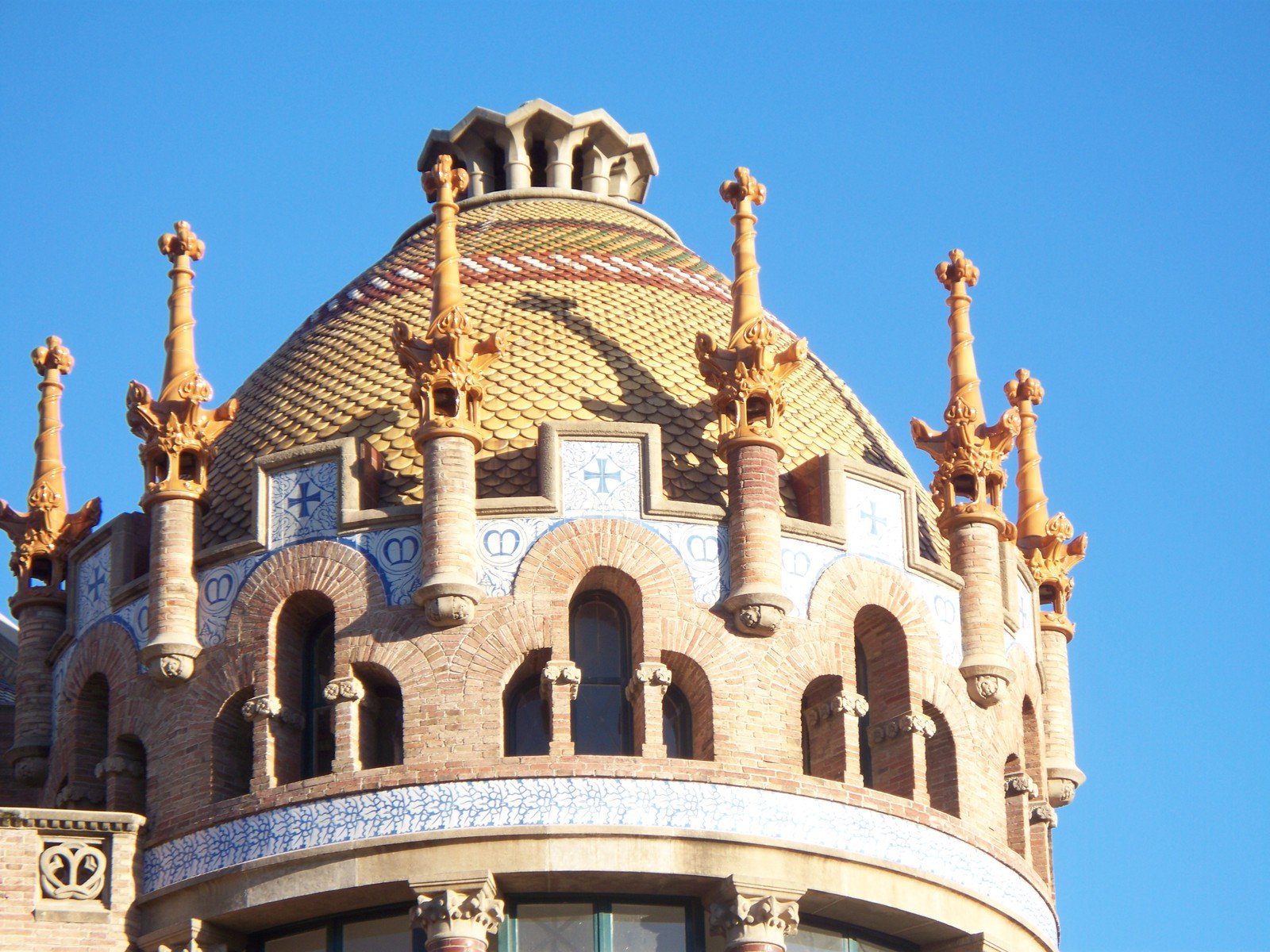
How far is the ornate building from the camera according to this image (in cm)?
2922

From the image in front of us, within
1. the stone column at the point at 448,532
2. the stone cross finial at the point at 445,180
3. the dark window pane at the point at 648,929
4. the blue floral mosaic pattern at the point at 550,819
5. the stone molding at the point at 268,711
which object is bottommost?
the dark window pane at the point at 648,929

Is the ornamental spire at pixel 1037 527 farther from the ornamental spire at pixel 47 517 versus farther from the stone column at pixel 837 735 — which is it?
the ornamental spire at pixel 47 517

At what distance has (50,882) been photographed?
29.9 meters

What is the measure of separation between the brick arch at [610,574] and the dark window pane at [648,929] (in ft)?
7.53

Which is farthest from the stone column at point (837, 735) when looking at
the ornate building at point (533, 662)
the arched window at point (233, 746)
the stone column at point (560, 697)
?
the arched window at point (233, 746)

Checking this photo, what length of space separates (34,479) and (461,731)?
7017 millimetres

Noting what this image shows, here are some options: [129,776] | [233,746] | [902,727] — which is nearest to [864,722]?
[902,727]

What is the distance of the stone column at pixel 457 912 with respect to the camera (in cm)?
2855

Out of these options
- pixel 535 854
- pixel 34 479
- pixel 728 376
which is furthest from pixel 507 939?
pixel 34 479

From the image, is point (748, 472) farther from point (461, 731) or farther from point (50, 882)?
point (50, 882)

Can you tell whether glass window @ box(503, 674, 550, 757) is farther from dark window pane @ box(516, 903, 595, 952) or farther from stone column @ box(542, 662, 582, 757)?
dark window pane @ box(516, 903, 595, 952)

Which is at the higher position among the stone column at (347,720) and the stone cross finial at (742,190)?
the stone cross finial at (742,190)

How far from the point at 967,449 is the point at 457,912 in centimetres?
737

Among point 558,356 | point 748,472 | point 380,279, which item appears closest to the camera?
point 748,472
